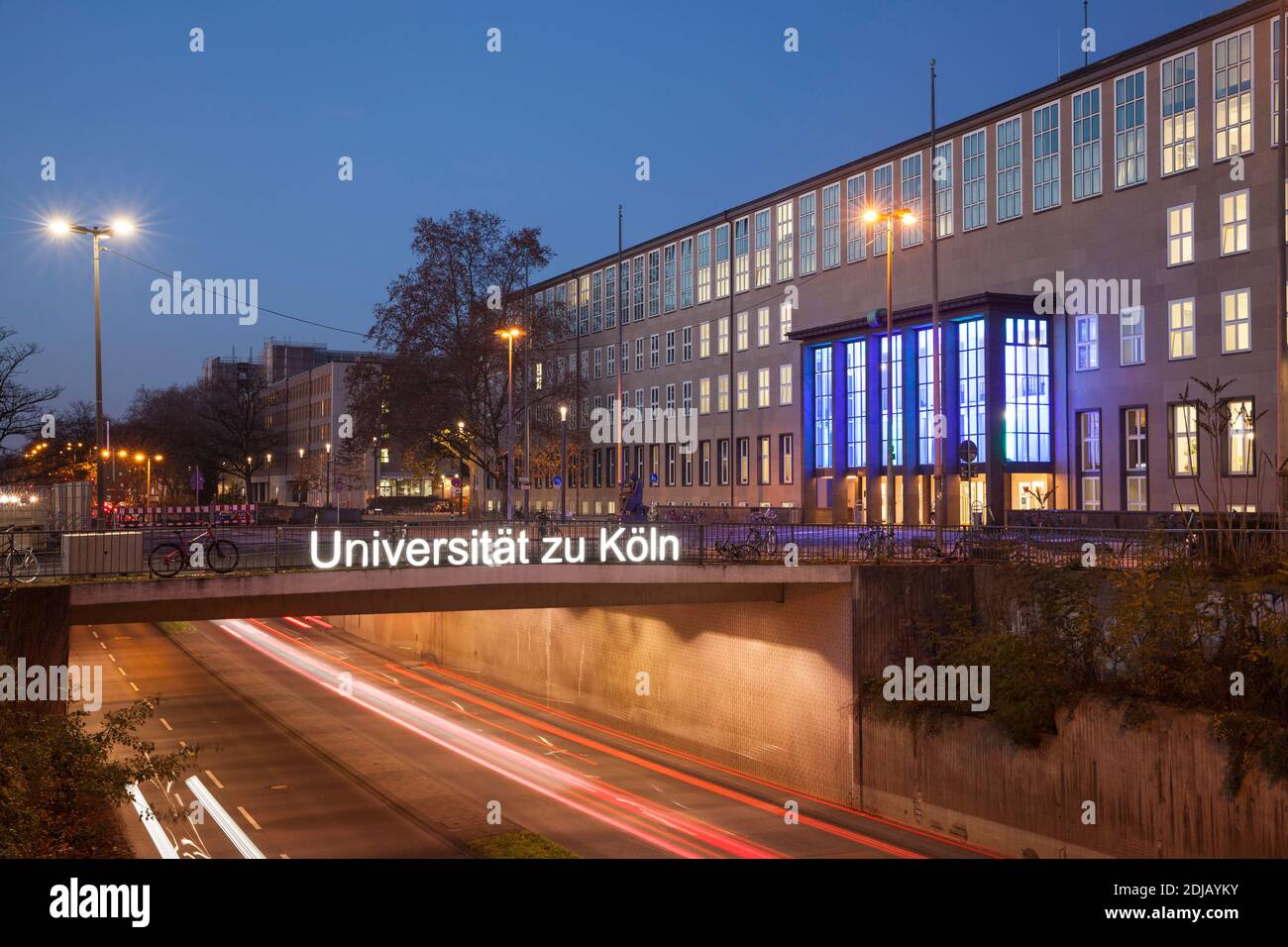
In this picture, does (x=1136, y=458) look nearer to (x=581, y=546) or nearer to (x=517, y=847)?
(x=581, y=546)

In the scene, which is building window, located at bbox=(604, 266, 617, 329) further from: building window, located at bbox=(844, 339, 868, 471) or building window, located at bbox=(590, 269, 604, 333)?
building window, located at bbox=(844, 339, 868, 471)

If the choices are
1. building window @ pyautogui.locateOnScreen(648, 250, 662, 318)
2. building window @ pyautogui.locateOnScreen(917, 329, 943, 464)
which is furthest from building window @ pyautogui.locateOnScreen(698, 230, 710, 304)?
building window @ pyautogui.locateOnScreen(917, 329, 943, 464)

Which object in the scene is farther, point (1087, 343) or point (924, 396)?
point (924, 396)

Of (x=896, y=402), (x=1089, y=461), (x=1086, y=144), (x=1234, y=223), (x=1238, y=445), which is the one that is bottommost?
(x=1089, y=461)

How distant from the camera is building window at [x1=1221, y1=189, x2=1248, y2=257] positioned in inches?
1640

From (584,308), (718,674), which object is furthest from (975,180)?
(584,308)

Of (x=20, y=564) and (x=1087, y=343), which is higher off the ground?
(x=1087, y=343)

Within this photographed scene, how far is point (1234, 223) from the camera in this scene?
42.1 m

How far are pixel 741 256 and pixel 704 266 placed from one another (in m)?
4.68

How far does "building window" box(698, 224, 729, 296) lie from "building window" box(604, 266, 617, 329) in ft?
48.3

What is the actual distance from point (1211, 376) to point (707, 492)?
37571 mm

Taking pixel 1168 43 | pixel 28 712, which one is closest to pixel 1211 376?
pixel 1168 43

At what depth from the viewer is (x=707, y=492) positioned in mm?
75750
